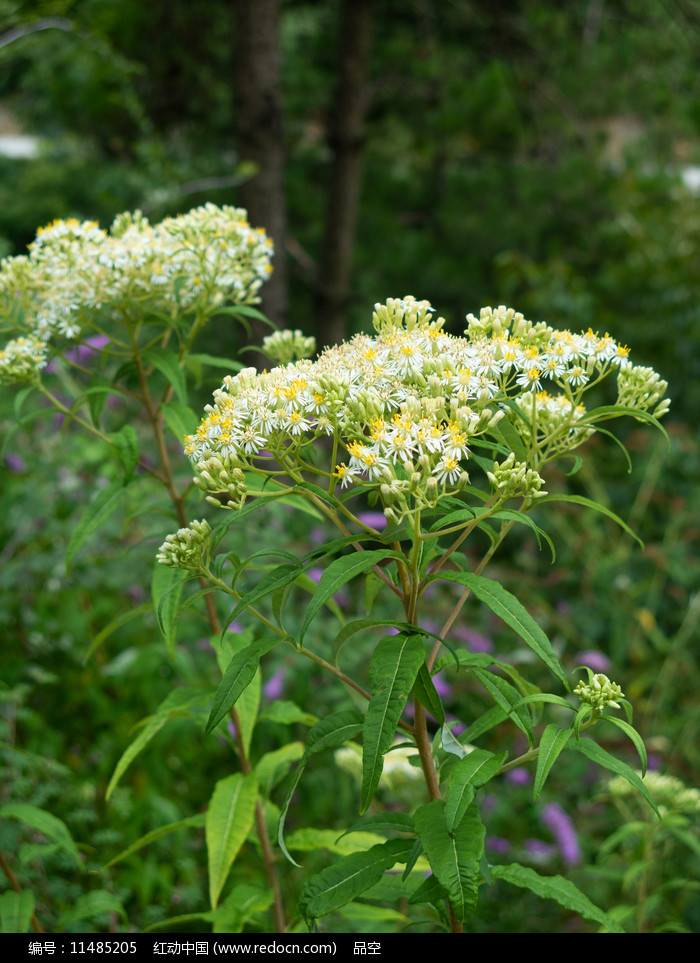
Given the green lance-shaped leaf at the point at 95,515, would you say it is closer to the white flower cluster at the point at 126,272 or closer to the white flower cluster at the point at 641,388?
the white flower cluster at the point at 126,272

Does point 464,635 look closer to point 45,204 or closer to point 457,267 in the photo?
point 457,267

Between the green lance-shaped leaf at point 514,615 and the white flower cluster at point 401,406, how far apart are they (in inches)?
6.3

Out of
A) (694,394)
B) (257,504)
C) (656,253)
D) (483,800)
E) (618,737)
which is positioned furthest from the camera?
(656,253)

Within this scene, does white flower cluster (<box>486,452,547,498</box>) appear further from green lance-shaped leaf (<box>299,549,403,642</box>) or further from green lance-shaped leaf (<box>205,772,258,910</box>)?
green lance-shaped leaf (<box>205,772,258,910</box>)

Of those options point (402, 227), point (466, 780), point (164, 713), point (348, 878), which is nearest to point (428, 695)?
point (466, 780)

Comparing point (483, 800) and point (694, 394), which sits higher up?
point (694, 394)

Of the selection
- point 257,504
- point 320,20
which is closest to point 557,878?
point 257,504

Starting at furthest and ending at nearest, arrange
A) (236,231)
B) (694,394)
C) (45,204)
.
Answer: (45,204) → (694,394) → (236,231)

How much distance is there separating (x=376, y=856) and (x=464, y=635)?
2.63 meters

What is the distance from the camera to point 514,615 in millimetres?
1371

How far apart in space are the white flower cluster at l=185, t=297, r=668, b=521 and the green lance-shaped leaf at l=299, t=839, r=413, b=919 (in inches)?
26.5

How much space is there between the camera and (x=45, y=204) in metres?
10.0

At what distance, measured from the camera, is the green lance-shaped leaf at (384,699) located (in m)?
1.25

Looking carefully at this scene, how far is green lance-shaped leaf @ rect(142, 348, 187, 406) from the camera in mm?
2010
